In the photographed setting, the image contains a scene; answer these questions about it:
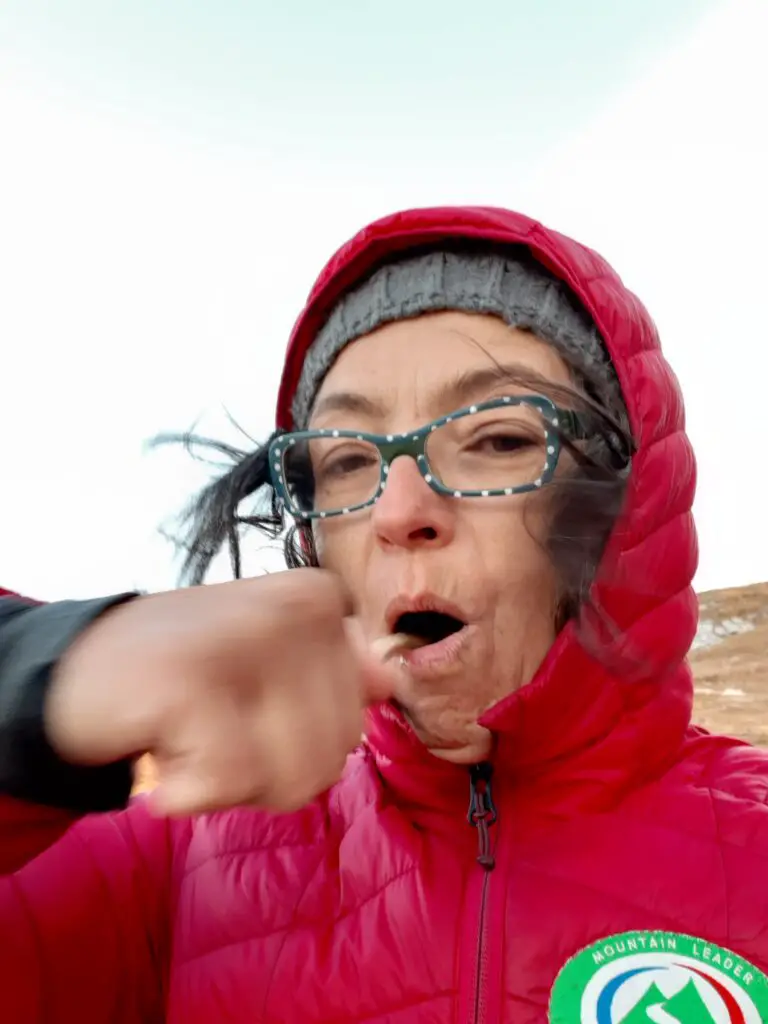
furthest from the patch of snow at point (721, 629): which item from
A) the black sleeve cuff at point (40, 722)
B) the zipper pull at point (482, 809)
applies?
the black sleeve cuff at point (40, 722)

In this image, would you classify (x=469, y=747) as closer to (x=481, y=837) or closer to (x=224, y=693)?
(x=481, y=837)

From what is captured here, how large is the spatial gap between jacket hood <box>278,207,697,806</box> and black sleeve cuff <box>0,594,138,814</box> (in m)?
0.45

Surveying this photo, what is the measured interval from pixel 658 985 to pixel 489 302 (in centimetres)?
74

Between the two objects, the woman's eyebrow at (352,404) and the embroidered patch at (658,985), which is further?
the woman's eyebrow at (352,404)

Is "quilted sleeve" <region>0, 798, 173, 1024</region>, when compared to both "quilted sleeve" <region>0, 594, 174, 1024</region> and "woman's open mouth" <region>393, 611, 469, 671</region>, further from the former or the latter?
"woman's open mouth" <region>393, 611, 469, 671</region>

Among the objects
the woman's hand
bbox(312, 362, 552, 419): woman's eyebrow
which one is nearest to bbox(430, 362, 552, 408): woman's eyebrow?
bbox(312, 362, 552, 419): woman's eyebrow

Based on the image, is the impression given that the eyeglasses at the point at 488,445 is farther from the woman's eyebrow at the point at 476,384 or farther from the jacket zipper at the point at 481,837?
the jacket zipper at the point at 481,837

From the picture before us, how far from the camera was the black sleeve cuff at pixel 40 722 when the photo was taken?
1.26 feet

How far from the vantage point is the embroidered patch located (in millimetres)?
679

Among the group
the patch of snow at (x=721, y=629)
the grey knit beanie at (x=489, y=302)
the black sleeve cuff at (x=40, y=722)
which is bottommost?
the patch of snow at (x=721, y=629)

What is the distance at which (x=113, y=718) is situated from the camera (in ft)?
1.13

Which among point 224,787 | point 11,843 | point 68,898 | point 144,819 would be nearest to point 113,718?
point 224,787

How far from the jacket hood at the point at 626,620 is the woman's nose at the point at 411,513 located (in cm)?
18

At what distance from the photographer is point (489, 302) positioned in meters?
0.90
